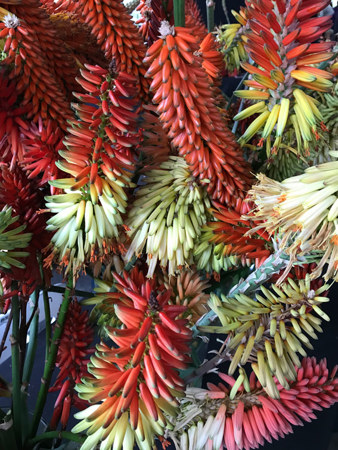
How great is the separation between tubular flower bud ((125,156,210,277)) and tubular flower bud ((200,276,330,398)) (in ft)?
0.16

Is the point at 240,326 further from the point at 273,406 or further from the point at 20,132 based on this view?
the point at 20,132

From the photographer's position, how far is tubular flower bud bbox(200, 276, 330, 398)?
26cm

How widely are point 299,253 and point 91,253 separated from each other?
0.42ft

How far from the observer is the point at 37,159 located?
29 centimetres

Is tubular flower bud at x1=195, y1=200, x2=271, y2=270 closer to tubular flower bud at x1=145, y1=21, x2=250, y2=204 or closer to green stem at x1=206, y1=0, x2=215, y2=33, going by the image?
tubular flower bud at x1=145, y1=21, x2=250, y2=204

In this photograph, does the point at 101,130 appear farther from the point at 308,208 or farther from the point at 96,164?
the point at 308,208

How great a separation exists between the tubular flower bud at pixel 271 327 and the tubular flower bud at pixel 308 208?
0.14 ft

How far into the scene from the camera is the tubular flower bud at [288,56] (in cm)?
24

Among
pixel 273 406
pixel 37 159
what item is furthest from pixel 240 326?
pixel 37 159

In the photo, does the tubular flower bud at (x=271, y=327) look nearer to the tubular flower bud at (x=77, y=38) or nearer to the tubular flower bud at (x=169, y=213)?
the tubular flower bud at (x=169, y=213)

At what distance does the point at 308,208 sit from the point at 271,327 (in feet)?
0.32

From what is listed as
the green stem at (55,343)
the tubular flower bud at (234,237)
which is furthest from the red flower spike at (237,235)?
the green stem at (55,343)

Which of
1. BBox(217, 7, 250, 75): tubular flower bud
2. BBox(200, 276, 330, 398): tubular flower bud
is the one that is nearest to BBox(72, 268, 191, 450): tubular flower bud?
BBox(200, 276, 330, 398): tubular flower bud

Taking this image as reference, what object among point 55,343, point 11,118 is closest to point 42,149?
point 11,118
